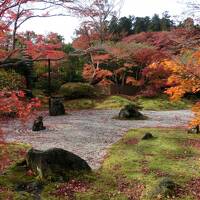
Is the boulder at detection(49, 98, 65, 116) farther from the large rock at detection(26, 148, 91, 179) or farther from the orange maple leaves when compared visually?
the orange maple leaves

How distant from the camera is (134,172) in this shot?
36.2ft

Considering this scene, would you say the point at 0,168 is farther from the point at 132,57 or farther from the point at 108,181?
the point at 132,57

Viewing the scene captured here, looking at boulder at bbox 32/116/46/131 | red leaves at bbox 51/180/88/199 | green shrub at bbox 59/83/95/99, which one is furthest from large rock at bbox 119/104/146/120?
red leaves at bbox 51/180/88/199

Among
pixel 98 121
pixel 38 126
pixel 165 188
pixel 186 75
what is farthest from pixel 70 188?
pixel 98 121

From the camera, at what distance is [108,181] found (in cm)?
1034

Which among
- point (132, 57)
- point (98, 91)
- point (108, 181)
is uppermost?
point (132, 57)

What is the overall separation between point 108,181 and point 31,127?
9.07 metres

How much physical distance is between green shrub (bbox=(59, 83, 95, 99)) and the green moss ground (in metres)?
13.7

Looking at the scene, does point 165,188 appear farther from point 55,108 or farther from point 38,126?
point 55,108

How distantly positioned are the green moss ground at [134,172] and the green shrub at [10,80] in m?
11.7

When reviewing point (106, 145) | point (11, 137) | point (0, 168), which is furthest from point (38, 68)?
point (0, 168)

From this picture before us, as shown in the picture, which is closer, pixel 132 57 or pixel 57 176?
pixel 57 176

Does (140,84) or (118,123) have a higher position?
(140,84)

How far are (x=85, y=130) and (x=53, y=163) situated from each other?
752 centimetres
